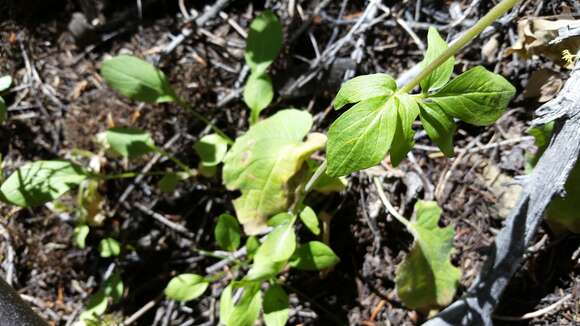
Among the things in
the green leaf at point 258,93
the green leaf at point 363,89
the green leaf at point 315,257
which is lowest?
the green leaf at point 315,257

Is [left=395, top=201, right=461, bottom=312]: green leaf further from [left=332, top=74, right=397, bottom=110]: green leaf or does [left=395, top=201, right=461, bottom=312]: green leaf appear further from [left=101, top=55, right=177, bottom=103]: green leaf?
[left=101, top=55, right=177, bottom=103]: green leaf

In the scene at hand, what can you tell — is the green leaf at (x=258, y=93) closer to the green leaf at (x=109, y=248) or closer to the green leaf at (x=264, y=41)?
the green leaf at (x=264, y=41)

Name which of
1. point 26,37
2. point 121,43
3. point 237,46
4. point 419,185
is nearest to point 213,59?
point 237,46

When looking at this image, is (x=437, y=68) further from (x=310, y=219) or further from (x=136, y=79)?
(x=136, y=79)

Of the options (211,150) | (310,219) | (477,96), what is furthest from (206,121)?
(477,96)

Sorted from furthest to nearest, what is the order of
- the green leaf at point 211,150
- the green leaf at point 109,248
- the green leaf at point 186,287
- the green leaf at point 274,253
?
the green leaf at point 109,248
the green leaf at point 211,150
the green leaf at point 186,287
the green leaf at point 274,253

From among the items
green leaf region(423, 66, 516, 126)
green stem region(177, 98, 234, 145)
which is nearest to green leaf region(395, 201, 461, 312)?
green leaf region(423, 66, 516, 126)

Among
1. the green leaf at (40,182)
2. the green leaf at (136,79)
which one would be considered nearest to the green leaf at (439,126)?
the green leaf at (136,79)

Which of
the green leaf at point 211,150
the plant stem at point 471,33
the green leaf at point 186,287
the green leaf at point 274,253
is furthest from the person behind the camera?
the green leaf at point 211,150
